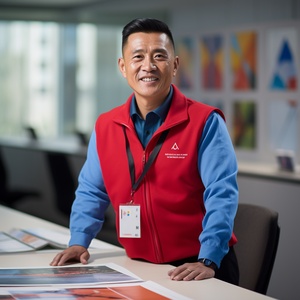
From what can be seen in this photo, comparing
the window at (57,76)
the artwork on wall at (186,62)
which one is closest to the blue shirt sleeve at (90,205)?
the artwork on wall at (186,62)

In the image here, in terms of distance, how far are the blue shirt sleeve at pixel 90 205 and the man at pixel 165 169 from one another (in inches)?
2.5

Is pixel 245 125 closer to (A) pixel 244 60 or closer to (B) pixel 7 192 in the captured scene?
(A) pixel 244 60

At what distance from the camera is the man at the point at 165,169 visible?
206 cm

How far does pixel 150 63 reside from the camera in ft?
6.95

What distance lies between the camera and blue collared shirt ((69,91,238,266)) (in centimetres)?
201

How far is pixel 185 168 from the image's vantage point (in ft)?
6.90

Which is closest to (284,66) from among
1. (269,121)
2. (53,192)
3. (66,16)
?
(269,121)

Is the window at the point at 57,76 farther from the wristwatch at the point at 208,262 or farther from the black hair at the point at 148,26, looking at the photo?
the wristwatch at the point at 208,262

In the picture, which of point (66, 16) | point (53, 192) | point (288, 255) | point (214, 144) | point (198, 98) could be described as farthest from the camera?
point (66, 16)

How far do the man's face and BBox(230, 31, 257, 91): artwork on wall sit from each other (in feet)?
14.6

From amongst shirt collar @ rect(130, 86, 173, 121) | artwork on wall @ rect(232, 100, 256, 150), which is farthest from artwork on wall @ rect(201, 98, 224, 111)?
shirt collar @ rect(130, 86, 173, 121)

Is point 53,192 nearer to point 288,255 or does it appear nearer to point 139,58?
point 288,255

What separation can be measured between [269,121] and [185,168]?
4345 millimetres

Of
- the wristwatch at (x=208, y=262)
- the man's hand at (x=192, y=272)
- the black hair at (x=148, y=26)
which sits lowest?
the man's hand at (x=192, y=272)
